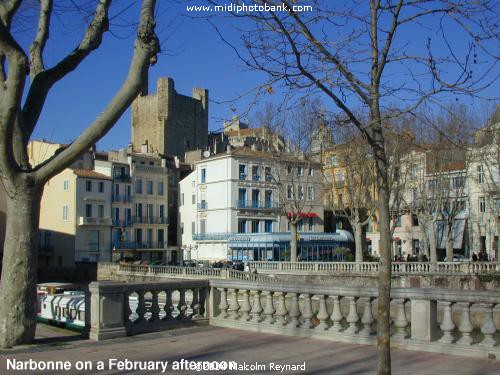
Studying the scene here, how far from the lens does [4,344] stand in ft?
30.2

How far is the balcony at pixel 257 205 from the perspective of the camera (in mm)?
66875

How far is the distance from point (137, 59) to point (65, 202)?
60027mm

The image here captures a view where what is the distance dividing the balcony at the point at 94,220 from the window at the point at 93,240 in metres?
1.24

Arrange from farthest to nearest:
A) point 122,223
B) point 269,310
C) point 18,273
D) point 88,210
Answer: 1. point 122,223
2. point 88,210
3. point 269,310
4. point 18,273

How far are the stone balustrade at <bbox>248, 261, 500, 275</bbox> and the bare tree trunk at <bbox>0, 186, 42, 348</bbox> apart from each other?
33.6m

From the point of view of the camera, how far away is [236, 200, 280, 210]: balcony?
66875mm

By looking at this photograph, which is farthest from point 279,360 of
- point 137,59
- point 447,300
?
point 137,59

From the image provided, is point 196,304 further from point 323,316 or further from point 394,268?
point 394,268

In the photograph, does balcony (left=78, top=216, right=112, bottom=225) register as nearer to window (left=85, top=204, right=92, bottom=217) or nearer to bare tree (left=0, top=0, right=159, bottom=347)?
window (left=85, top=204, right=92, bottom=217)

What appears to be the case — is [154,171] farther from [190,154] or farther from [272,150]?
[272,150]

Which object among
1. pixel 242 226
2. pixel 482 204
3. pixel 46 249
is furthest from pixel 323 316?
pixel 46 249

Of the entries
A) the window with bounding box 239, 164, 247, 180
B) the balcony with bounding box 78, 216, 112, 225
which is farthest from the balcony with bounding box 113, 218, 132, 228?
the window with bounding box 239, 164, 247, 180

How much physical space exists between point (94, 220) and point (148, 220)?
25.9 ft

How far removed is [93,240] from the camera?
2657 inches
